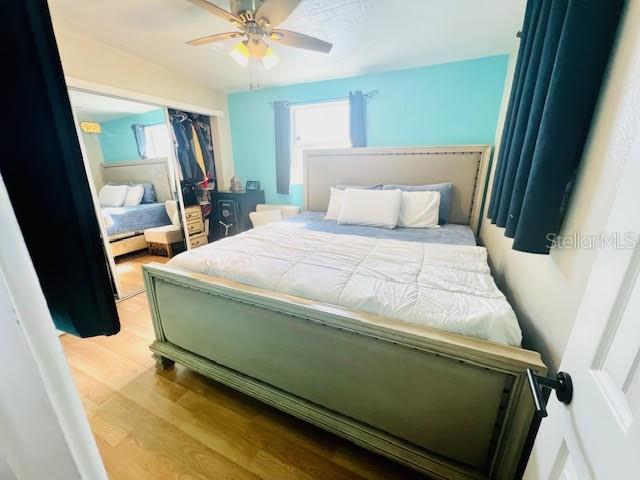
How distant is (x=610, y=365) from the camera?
44cm

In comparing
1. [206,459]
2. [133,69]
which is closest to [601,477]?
[206,459]

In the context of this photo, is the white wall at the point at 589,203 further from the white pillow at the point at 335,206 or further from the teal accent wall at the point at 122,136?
the teal accent wall at the point at 122,136

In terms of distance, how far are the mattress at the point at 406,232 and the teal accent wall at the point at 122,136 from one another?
219 centimetres

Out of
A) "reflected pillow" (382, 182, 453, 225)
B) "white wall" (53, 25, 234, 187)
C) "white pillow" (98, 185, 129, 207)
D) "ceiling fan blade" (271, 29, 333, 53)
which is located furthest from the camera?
"white pillow" (98, 185, 129, 207)

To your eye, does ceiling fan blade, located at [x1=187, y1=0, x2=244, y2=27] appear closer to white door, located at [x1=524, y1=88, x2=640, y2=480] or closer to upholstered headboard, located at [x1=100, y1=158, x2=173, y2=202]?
white door, located at [x1=524, y1=88, x2=640, y2=480]

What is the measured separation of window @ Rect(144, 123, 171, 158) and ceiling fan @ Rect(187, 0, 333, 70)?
168 cm

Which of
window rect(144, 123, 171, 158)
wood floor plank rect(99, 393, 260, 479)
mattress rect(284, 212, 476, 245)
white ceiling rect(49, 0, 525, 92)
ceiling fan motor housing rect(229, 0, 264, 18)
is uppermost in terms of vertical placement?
white ceiling rect(49, 0, 525, 92)

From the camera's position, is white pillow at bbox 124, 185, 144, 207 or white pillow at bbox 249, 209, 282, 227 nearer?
white pillow at bbox 124, 185, 144, 207

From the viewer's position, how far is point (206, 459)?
117cm

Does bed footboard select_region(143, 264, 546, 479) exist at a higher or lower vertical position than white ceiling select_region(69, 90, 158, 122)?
lower

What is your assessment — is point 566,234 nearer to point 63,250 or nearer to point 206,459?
point 63,250

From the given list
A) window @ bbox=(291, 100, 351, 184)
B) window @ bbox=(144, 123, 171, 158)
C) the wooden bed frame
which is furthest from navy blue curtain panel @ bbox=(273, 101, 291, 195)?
the wooden bed frame

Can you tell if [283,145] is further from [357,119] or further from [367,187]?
[367,187]

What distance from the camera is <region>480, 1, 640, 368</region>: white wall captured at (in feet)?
2.08
